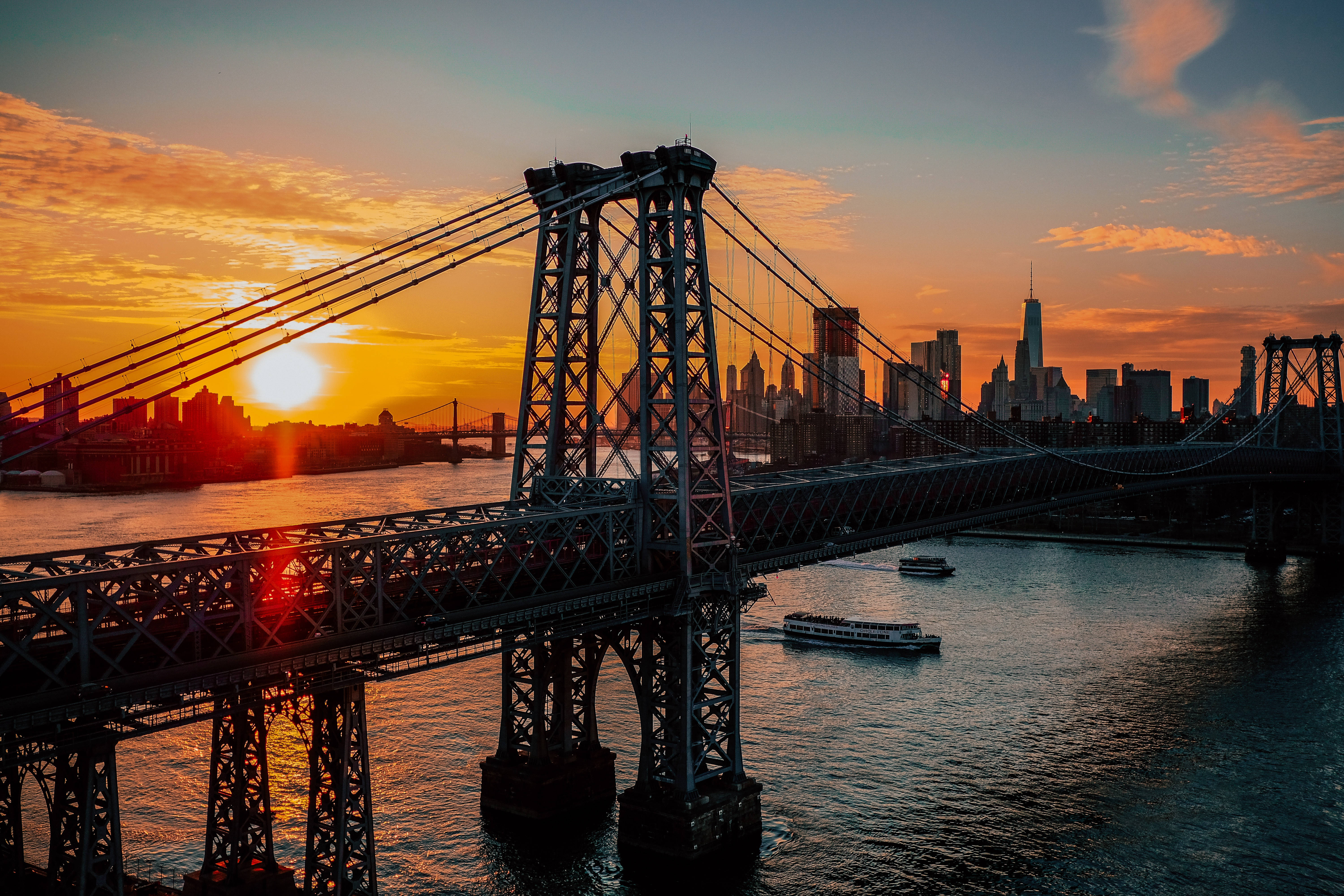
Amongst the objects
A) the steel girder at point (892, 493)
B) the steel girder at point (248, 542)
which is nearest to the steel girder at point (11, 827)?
the steel girder at point (248, 542)

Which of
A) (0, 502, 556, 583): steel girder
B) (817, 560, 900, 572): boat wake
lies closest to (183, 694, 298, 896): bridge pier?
(0, 502, 556, 583): steel girder

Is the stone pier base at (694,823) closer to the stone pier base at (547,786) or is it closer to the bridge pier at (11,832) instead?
the stone pier base at (547,786)

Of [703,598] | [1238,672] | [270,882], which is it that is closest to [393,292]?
[703,598]

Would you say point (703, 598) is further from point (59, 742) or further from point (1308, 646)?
point (1308, 646)

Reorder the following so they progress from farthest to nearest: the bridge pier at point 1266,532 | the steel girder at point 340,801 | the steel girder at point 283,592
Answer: the bridge pier at point 1266,532
the steel girder at point 340,801
the steel girder at point 283,592

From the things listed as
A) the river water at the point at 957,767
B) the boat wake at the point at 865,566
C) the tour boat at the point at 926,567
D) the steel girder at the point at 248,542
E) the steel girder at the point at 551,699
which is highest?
the steel girder at the point at 248,542

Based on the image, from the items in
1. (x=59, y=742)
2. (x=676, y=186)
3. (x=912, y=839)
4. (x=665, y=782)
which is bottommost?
(x=912, y=839)

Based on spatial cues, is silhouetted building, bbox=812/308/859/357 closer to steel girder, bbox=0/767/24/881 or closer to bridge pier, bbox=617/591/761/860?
bridge pier, bbox=617/591/761/860
